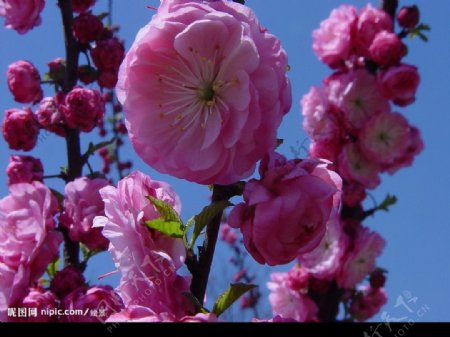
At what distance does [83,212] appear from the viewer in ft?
A: 6.42

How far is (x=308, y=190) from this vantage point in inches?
34.9

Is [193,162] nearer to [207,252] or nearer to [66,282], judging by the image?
[207,252]

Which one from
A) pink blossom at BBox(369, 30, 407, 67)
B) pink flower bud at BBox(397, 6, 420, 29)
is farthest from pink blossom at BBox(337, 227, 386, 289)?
pink flower bud at BBox(397, 6, 420, 29)

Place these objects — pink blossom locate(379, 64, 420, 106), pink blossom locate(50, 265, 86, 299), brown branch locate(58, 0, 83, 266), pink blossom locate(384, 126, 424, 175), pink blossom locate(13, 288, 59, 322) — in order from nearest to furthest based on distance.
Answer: pink blossom locate(13, 288, 59, 322), pink blossom locate(50, 265, 86, 299), brown branch locate(58, 0, 83, 266), pink blossom locate(379, 64, 420, 106), pink blossom locate(384, 126, 424, 175)

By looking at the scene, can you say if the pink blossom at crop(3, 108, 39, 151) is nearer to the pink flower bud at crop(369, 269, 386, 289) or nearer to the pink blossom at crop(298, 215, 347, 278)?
the pink blossom at crop(298, 215, 347, 278)

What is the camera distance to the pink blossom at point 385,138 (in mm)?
3342

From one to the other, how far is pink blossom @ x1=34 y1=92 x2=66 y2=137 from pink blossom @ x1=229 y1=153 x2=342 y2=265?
1.47 m

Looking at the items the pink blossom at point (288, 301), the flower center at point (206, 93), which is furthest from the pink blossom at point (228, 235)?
the flower center at point (206, 93)

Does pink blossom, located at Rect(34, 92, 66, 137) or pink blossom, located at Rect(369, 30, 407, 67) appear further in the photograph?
pink blossom, located at Rect(369, 30, 407, 67)

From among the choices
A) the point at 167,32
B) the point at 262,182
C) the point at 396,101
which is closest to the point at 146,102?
the point at 167,32

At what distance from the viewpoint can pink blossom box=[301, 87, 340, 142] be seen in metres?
3.34

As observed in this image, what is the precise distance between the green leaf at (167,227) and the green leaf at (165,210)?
0.01 m
